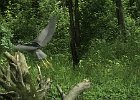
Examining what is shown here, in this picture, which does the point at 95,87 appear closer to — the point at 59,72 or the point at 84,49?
the point at 59,72

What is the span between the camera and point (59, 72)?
7848mm

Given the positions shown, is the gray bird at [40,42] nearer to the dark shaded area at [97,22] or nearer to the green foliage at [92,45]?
the green foliage at [92,45]

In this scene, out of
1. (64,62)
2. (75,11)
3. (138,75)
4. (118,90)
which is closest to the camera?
(118,90)

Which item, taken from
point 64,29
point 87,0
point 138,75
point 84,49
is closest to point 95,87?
point 138,75

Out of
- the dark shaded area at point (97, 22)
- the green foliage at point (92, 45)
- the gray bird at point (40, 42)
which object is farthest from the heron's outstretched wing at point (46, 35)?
the dark shaded area at point (97, 22)

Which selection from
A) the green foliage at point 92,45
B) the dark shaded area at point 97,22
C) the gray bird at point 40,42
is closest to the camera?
the gray bird at point 40,42

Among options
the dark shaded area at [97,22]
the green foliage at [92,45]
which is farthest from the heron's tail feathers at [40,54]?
the dark shaded area at [97,22]

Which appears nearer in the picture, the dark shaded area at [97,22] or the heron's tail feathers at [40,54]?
the heron's tail feathers at [40,54]

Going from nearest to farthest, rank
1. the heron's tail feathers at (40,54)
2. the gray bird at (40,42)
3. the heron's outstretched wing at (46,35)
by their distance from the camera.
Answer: the heron's tail feathers at (40,54), the gray bird at (40,42), the heron's outstretched wing at (46,35)

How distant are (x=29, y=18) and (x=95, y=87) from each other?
5.07m

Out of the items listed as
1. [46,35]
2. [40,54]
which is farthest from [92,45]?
[40,54]

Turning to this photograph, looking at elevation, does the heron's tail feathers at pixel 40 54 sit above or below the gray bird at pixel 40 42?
below

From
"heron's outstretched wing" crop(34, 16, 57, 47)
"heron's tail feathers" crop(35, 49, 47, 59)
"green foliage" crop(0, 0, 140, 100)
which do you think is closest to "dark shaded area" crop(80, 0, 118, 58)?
"green foliage" crop(0, 0, 140, 100)

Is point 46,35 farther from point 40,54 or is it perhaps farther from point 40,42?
point 40,54
